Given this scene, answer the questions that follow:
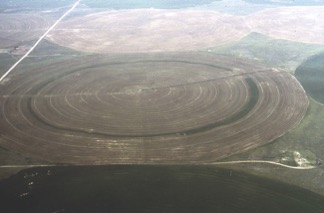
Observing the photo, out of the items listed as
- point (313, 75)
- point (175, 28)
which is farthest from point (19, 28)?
point (313, 75)

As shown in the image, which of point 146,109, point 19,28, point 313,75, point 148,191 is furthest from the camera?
point 19,28

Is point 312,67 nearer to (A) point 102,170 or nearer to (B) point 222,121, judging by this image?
(B) point 222,121

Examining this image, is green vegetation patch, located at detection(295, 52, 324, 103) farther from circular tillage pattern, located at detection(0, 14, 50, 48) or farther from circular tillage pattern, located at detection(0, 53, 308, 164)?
circular tillage pattern, located at detection(0, 14, 50, 48)

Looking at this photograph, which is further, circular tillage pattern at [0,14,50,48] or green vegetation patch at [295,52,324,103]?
circular tillage pattern at [0,14,50,48]

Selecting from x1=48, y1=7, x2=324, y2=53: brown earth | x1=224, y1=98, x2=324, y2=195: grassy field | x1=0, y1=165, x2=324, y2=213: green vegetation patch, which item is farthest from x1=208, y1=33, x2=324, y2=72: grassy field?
x1=0, y1=165, x2=324, y2=213: green vegetation patch

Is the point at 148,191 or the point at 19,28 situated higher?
the point at 19,28

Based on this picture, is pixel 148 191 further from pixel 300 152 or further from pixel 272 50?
pixel 272 50
